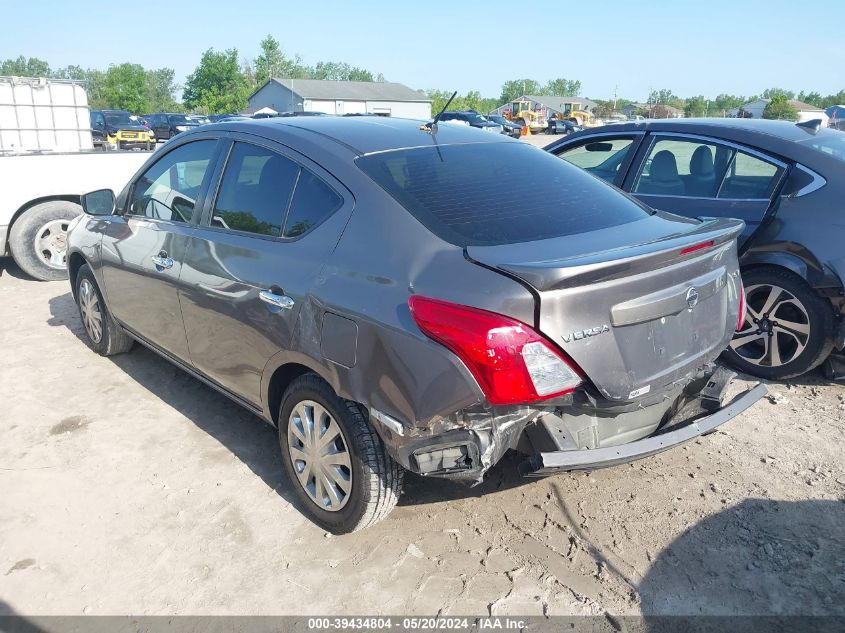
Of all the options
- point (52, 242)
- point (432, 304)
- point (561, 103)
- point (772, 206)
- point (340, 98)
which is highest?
point (561, 103)

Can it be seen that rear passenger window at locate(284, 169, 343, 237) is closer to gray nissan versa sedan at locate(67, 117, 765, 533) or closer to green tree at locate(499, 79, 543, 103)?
gray nissan versa sedan at locate(67, 117, 765, 533)

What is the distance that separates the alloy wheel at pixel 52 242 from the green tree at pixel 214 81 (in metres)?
76.9

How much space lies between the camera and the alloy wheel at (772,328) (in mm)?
4324

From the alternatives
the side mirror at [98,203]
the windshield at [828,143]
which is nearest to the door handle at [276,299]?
the side mirror at [98,203]

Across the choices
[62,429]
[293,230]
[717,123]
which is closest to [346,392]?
[293,230]

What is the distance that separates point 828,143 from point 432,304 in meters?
3.77

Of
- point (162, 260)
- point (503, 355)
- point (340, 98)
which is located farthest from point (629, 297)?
point (340, 98)

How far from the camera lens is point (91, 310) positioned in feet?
17.0

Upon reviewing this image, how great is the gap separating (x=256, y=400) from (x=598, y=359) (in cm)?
179

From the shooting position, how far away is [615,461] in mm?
2574

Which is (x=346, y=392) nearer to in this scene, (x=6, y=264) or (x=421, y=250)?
(x=421, y=250)

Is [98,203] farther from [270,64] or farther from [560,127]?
[270,64]

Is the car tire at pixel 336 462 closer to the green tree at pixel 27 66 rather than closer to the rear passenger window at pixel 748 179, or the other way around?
the rear passenger window at pixel 748 179

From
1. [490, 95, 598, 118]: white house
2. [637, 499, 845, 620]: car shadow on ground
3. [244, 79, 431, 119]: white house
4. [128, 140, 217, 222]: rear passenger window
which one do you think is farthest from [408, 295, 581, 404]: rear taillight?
[490, 95, 598, 118]: white house
